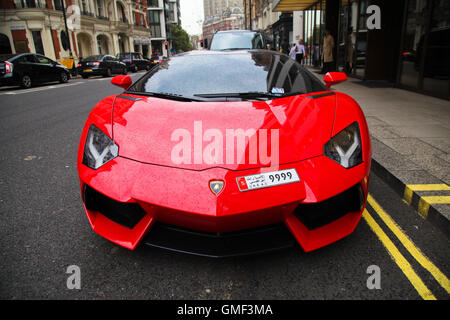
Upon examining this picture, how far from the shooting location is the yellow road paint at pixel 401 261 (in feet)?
5.20

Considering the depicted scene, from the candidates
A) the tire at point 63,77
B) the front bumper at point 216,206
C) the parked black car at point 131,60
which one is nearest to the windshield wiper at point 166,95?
the front bumper at point 216,206

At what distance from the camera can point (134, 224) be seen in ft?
5.44

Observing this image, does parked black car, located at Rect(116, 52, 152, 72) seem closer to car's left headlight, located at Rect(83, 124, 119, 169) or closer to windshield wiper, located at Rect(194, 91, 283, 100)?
windshield wiper, located at Rect(194, 91, 283, 100)

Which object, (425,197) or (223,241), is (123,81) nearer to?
(223,241)

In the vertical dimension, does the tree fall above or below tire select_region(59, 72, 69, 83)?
above

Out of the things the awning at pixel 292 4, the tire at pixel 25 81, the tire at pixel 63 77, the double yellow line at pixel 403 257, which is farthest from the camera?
the awning at pixel 292 4

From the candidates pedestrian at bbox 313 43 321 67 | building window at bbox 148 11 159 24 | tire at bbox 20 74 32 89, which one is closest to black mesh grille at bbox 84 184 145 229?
tire at bbox 20 74 32 89

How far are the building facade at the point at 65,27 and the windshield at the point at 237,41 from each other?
65.7 feet

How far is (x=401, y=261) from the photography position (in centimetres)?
183

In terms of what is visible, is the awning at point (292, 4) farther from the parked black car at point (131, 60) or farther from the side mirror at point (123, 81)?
the side mirror at point (123, 81)

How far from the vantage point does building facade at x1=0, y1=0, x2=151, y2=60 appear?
25.3m

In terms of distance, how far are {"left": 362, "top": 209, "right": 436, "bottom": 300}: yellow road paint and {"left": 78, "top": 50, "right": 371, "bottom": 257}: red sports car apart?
1.30 feet

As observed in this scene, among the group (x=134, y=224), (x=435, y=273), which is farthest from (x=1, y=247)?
(x=435, y=273)

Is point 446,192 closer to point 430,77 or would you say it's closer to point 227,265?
point 227,265
